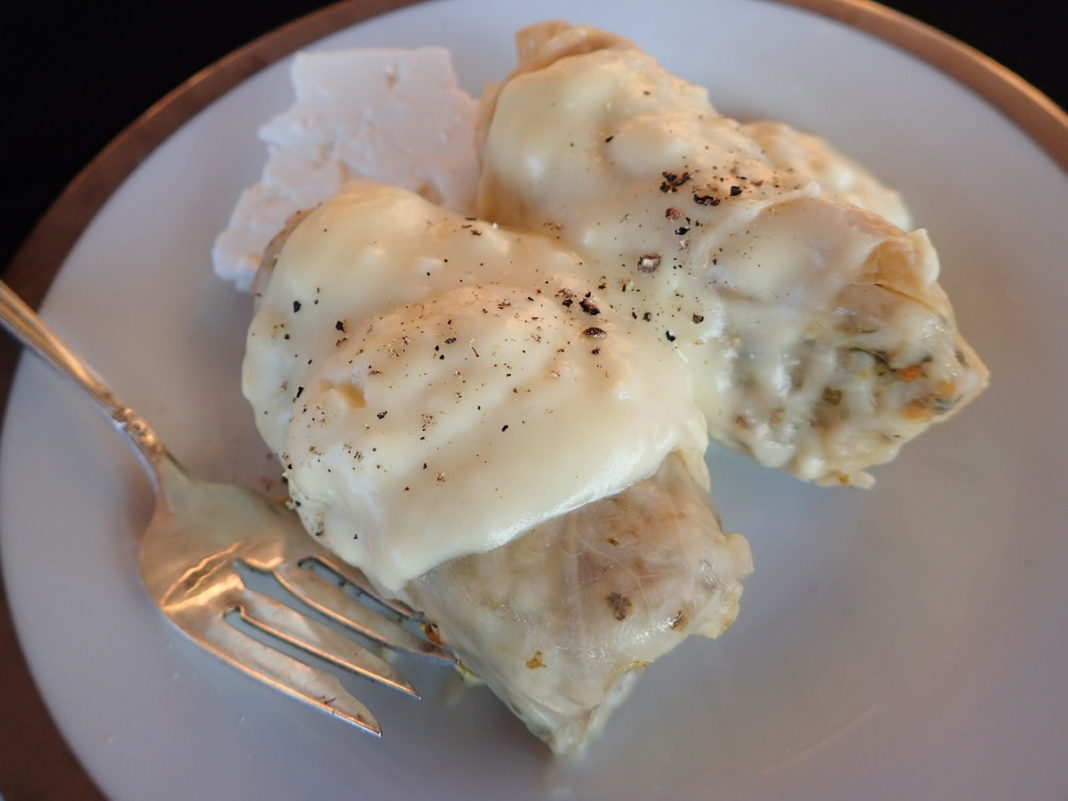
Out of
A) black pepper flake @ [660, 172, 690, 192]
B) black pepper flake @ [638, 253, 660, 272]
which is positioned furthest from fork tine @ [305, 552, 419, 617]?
Answer: black pepper flake @ [660, 172, 690, 192]

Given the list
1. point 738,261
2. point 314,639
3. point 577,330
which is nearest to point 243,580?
point 314,639

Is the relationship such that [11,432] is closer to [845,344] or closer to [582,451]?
[582,451]

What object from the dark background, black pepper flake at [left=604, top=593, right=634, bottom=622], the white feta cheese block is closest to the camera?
black pepper flake at [left=604, top=593, right=634, bottom=622]

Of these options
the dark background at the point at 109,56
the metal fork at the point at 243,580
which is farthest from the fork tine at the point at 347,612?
the dark background at the point at 109,56

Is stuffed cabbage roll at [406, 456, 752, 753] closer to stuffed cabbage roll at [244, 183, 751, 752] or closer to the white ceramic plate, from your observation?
stuffed cabbage roll at [244, 183, 751, 752]

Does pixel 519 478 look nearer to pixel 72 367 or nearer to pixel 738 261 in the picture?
pixel 738 261

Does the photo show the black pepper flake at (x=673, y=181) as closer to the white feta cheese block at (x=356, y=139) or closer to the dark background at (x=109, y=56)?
the white feta cheese block at (x=356, y=139)

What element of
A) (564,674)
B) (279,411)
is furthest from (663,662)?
(279,411)

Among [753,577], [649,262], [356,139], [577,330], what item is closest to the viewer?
[577,330]
